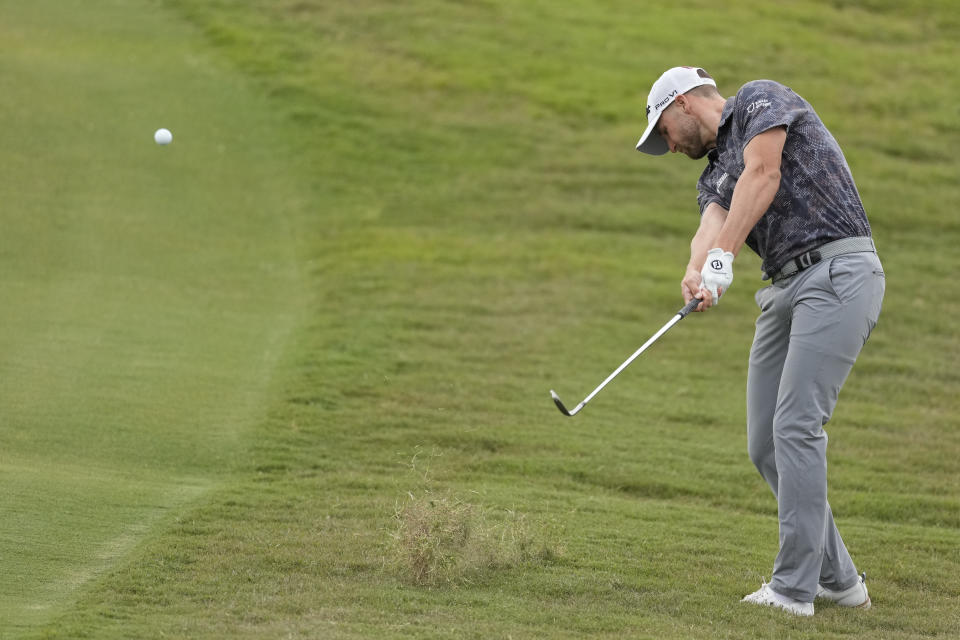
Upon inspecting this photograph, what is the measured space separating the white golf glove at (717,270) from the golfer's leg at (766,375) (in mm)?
292

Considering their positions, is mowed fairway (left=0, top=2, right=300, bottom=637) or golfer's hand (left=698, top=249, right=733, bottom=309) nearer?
golfer's hand (left=698, top=249, right=733, bottom=309)

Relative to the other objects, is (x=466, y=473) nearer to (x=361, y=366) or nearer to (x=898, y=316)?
(x=361, y=366)

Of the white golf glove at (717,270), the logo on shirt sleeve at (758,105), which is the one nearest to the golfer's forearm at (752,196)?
the white golf glove at (717,270)

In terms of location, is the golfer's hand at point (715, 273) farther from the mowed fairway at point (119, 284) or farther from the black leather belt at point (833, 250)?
the mowed fairway at point (119, 284)

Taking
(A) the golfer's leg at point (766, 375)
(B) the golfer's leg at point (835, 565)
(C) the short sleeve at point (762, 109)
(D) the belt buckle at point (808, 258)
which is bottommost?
(B) the golfer's leg at point (835, 565)

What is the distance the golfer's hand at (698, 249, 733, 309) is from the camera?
533 centimetres

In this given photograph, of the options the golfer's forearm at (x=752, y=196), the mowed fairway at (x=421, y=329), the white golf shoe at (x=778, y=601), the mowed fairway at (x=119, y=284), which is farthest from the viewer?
the mowed fairway at (x=119, y=284)

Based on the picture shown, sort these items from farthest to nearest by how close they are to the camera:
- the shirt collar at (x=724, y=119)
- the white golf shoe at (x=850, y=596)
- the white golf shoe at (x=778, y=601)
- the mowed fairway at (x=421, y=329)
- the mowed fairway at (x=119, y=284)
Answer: the mowed fairway at (x=119, y=284) < the mowed fairway at (x=421, y=329) < the white golf shoe at (x=850, y=596) < the shirt collar at (x=724, y=119) < the white golf shoe at (x=778, y=601)

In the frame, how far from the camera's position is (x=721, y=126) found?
5.52 meters

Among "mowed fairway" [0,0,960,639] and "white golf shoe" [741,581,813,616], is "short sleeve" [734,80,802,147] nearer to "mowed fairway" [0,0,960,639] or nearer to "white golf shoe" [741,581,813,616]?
"white golf shoe" [741,581,813,616]

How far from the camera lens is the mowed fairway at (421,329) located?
5.66 meters

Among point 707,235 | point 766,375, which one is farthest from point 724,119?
point 766,375

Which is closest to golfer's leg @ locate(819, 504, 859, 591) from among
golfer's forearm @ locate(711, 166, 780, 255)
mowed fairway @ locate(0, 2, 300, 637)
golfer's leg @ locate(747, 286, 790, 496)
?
golfer's leg @ locate(747, 286, 790, 496)

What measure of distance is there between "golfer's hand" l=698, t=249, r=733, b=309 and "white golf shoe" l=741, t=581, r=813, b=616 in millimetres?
1282
